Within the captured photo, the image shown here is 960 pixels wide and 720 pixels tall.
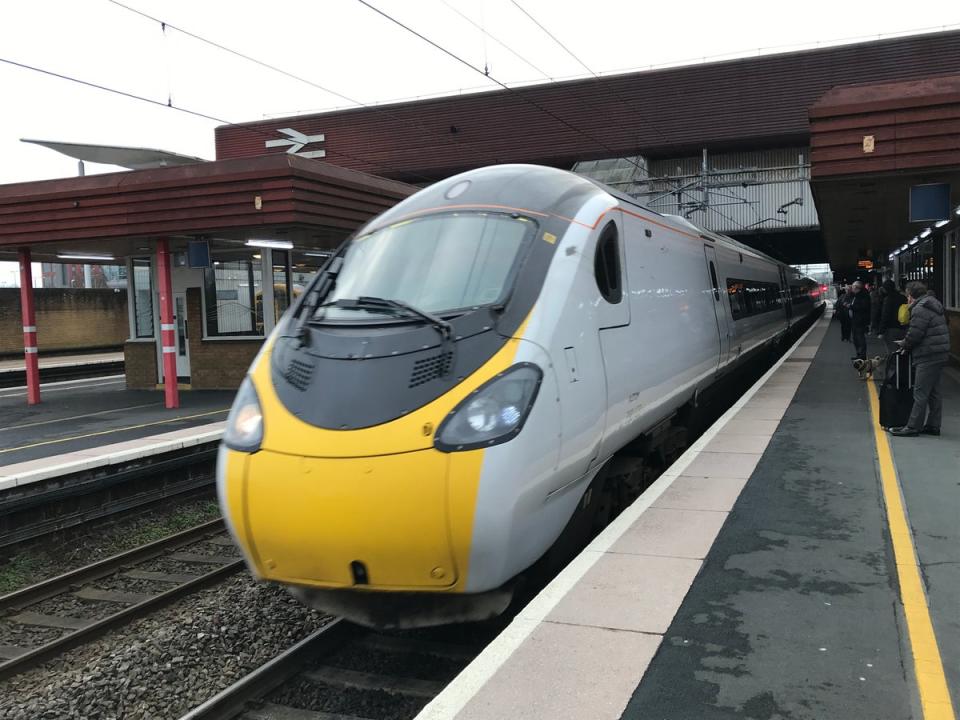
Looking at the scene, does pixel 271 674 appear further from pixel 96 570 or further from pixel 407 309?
pixel 96 570

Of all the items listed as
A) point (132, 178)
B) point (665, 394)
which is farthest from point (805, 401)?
point (132, 178)

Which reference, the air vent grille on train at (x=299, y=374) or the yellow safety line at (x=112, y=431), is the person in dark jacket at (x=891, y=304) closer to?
the yellow safety line at (x=112, y=431)

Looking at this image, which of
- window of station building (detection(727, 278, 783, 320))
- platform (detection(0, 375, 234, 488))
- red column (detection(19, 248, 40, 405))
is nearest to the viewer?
platform (detection(0, 375, 234, 488))

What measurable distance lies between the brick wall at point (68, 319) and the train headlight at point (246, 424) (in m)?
25.9

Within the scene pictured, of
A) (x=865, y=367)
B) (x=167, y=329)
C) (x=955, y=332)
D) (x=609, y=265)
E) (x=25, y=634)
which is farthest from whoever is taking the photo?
(x=955, y=332)

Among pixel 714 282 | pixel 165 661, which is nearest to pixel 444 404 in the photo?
pixel 165 661

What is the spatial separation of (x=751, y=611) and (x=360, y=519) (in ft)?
6.34

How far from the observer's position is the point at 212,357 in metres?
16.7

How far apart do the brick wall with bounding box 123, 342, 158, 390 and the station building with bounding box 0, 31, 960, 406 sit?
0.16 feet

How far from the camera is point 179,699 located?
191 inches

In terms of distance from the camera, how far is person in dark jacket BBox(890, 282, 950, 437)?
7.56m

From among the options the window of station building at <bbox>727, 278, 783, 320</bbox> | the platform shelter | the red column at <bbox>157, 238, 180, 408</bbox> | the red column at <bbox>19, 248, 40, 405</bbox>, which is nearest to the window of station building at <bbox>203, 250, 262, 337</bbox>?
the platform shelter

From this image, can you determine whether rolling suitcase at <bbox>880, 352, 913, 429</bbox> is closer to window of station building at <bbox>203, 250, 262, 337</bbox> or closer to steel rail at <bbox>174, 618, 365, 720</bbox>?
steel rail at <bbox>174, 618, 365, 720</bbox>

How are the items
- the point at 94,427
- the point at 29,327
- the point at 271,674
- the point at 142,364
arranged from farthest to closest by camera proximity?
the point at 142,364, the point at 29,327, the point at 94,427, the point at 271,674
